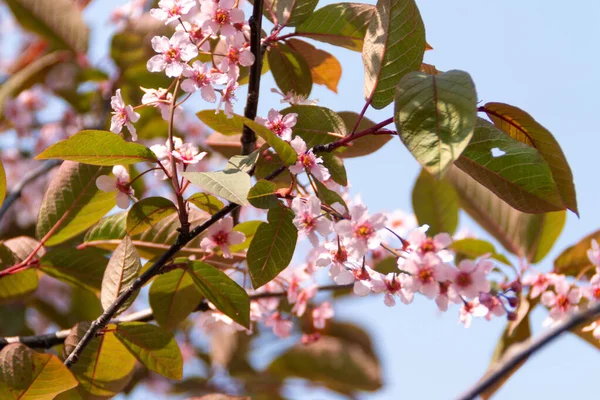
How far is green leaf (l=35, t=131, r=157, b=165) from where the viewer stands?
0.96 m

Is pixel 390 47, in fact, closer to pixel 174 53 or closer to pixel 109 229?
pixel 174 53

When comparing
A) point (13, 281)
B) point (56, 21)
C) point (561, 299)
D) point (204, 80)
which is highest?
point (56, 21)

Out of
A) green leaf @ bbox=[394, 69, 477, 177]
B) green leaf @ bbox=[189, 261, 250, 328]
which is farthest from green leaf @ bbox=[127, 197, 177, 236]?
green leaf @ bbox=[394, 69, 477, 177]

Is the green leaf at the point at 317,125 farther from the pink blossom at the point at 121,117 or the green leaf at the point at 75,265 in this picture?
the green leaf at the point at 75,265

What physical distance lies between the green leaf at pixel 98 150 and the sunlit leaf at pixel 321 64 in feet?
1.65

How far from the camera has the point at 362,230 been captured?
98cm

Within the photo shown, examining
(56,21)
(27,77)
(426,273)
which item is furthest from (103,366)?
(56,21)

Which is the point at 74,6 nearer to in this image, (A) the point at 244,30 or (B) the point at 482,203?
(A) the point at 244,30

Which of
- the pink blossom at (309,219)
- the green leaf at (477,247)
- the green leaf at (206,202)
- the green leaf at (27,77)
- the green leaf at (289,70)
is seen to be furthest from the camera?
the green leaf at (27,77)

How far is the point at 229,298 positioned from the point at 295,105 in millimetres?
372

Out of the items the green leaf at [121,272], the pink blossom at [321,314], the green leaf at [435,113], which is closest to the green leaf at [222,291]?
the green leaf at [121,272]

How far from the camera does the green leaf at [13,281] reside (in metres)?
1.36

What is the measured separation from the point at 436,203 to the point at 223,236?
885mm

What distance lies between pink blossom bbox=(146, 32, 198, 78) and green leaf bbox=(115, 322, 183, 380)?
481mm
